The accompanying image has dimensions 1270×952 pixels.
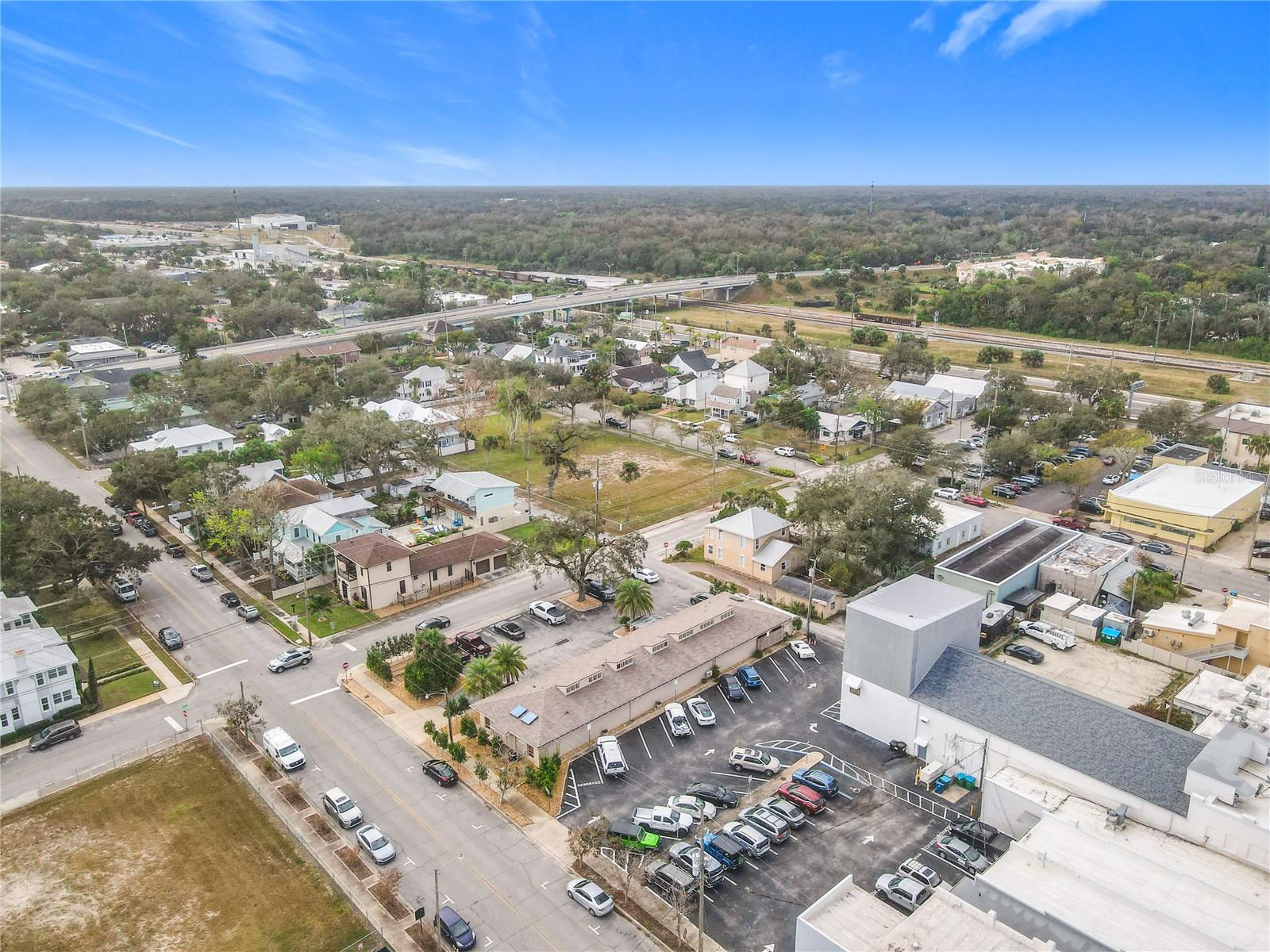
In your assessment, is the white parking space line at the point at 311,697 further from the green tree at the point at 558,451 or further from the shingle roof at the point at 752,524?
the green tree at the point at 558,451

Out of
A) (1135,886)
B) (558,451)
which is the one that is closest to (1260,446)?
(558,451)

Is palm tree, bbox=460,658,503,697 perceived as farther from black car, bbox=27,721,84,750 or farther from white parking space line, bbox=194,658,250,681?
black car, bbox=27,721,84,750

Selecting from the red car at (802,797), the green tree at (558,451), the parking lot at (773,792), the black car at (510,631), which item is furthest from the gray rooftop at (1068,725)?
the green tree at (558,451)

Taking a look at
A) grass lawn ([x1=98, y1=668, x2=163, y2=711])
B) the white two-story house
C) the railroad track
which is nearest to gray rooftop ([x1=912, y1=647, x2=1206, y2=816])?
grass lawn ([x1=98, y1=668, x2=163, y2=711])

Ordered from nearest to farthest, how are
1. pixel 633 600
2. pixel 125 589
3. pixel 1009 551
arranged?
pixel 633 600
pixel 125 589
pixel 1009 551

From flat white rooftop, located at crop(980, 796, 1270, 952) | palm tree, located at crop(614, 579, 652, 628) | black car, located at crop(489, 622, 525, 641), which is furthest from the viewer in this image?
black car, located at crop(489, 622, 525, 641)

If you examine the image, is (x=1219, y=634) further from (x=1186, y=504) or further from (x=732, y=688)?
(x=732, y=688)
